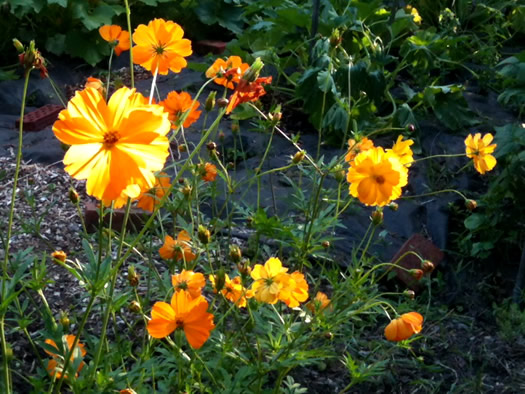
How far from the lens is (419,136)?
377 centimetres

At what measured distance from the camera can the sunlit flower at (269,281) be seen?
1.63 m

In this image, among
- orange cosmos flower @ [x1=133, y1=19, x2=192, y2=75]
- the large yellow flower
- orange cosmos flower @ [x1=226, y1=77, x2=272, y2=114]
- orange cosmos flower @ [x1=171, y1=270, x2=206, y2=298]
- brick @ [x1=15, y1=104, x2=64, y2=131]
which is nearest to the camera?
the large yellow flower

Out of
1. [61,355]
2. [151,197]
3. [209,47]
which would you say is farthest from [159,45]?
[209,47]

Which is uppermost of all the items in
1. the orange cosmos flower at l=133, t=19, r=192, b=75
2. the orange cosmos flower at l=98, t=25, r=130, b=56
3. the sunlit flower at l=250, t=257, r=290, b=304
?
the orange cosmos flower at l=133, t=19, r=192, b=75

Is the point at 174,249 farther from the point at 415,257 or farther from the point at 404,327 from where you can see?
the point at 415,257

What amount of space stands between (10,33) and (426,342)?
349cm

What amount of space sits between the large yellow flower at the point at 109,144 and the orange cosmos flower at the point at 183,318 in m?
0.37

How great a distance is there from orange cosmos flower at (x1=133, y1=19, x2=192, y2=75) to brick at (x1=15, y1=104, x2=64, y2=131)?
7.77 feet

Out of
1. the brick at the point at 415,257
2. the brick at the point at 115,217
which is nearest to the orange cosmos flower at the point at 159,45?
the brick at the point at 115,217

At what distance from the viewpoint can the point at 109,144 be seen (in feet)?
3.85

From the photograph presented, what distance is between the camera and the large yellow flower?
1.14 m

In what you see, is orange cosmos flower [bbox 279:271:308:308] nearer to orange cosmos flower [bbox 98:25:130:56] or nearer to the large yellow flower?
the large yellow flower

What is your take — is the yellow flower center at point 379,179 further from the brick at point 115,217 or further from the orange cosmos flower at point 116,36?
the brick at point 115,217

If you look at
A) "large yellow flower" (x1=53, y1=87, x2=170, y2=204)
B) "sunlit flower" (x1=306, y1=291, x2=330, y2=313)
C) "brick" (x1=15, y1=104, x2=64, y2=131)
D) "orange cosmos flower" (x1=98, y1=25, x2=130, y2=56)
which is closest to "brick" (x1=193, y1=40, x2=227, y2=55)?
"brick" (x1=15, y1=104, x2=64, y2=131)
